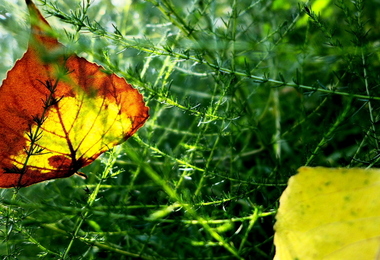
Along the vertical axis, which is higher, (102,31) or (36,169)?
(102,31)

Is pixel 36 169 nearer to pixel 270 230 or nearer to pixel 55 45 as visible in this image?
pixel 55 45

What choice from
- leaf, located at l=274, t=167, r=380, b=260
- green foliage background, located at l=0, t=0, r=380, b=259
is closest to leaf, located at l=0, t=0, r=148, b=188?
green foliage background, located at l=0, t=0, r=380, b=259

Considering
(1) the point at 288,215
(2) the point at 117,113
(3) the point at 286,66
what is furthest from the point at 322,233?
(3) the point at 286,66

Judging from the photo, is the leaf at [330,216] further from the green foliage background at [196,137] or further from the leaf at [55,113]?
the leaf at [55,113]

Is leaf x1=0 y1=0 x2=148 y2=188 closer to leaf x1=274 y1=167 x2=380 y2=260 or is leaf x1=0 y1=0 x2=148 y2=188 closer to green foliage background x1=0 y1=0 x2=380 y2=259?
green foliage background x1=0 y1=0 x2=380 y2=259

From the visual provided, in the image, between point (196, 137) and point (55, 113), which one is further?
point (196, 137)
